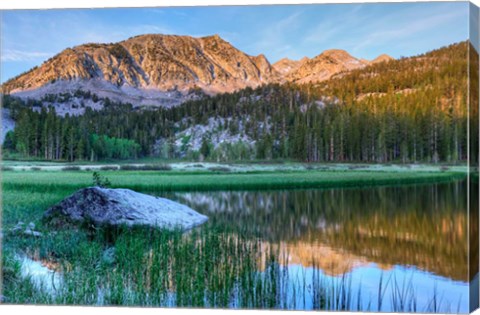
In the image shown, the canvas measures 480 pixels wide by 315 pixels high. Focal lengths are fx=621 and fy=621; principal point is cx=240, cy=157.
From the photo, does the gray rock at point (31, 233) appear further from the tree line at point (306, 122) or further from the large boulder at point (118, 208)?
the tree line at point (306, 122)

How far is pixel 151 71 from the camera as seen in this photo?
11.7 m

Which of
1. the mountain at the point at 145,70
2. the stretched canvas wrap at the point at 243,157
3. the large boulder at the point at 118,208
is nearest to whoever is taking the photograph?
the stretched canvas wrap at the point at 243,157

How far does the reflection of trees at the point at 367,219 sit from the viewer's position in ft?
30.2

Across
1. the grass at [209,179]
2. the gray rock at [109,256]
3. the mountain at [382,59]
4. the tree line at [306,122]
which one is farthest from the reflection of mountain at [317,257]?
the mountain at [382,59]

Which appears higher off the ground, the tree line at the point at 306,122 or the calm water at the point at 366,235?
the tree line at the point at 306,122

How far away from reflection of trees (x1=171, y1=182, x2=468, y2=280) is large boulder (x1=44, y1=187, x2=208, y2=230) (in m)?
0.34

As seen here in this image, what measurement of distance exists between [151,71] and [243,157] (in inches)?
102

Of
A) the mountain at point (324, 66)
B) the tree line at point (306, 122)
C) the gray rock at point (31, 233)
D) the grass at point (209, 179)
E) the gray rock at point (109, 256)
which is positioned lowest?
the gray rock at point (109, 256)

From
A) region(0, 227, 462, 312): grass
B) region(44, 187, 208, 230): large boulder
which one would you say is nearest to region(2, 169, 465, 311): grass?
region(0, 227, 462, 312): grass

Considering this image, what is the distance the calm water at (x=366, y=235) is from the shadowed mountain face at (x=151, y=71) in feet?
6.51

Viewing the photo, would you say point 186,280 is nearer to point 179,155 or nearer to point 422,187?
point 179,155

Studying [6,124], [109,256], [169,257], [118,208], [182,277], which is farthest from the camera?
[6,124]

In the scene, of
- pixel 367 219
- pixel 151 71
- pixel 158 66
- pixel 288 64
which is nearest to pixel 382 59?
pixel 288 64

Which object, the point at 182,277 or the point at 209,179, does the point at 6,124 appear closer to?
the point at 209,179
